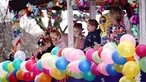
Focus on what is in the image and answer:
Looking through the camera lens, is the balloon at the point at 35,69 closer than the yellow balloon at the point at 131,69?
No

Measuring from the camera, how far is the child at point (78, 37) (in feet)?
30.9

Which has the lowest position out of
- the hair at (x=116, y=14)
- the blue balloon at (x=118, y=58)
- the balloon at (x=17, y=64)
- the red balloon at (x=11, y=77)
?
the red balloon at (x=11, y=77)

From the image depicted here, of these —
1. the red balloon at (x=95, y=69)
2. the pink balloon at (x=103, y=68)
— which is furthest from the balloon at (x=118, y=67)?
the red balloon at (x=95, y=69)

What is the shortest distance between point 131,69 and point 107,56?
24.1 inches

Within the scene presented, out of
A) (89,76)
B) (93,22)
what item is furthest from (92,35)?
(89,76)

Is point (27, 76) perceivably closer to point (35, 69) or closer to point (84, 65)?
point (35, 69)

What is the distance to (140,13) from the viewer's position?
281 inches

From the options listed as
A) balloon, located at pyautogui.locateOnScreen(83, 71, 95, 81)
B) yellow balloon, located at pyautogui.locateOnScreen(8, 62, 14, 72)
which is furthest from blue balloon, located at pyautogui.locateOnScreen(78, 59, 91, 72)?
yellow balloon, located at pyautogui.locateOnScreen(8, 62, 14, 72)

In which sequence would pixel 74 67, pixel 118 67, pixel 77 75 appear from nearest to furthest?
pixel 118 67 → pixel 74 67 → pixel 77 75

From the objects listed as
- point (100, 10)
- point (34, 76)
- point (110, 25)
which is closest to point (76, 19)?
point (100, 10)

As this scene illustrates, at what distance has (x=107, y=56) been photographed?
6.53 metres

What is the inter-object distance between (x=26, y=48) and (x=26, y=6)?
2894cm

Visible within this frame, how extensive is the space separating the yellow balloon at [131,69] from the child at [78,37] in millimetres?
3308

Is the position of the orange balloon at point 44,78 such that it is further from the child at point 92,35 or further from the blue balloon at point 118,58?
the blue balloon at point 118,58
